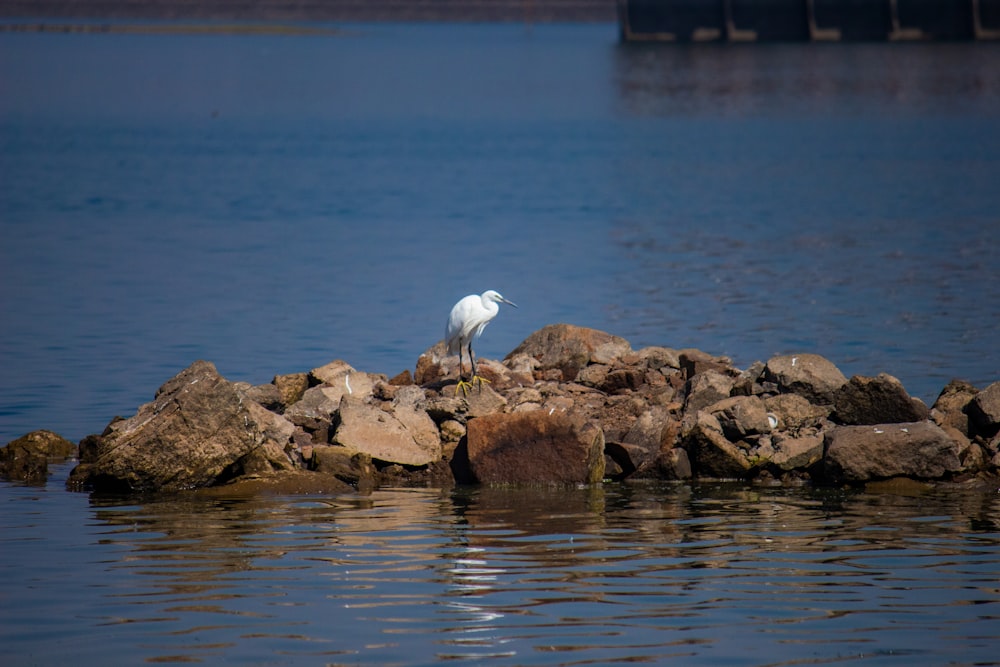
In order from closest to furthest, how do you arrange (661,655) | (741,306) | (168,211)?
(661,655) → (741,306) → (168,211)

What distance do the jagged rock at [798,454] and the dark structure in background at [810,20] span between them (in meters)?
110

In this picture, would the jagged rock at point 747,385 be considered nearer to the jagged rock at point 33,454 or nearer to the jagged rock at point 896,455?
the jagged rock at point 896,455

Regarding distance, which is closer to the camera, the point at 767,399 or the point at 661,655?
the point at 661,655

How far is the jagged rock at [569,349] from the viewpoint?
687 inches

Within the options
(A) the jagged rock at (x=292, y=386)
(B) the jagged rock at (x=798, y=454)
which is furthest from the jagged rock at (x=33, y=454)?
(B) the jagged rock at (x=798, y=454)

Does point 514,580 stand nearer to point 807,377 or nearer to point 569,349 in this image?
point 807,377

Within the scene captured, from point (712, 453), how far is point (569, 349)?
330 cm

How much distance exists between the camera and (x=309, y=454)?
14867mm

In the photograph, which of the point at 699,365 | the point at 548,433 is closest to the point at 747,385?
the point at 699,365

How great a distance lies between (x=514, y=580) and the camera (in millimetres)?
10562

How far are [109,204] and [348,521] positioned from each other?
35.1 m

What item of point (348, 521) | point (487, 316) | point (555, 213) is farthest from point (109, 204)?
point (348, 521)

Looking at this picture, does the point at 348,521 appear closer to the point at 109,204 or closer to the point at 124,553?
the point at 124,553

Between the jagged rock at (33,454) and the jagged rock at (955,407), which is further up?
the jagged rock at (33,454)
